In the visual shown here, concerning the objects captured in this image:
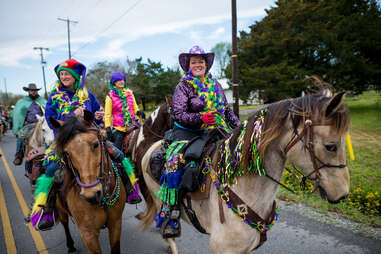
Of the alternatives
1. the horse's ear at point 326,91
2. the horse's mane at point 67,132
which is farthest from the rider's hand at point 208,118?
the horse's mane at point 67,132

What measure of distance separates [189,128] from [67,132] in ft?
4.31

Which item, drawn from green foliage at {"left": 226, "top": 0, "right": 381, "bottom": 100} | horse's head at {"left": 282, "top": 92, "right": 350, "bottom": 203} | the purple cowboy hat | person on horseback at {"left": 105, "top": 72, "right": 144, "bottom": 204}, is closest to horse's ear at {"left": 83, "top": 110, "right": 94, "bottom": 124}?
the purple cowboy hat

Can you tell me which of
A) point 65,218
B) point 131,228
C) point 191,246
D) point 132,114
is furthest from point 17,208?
A: point 191,246

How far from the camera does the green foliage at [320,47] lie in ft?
46.6

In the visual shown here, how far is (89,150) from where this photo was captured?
7.37 feet

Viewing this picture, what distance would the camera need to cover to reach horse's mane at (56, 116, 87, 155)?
225 cm

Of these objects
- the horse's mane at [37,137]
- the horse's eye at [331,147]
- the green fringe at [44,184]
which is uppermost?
the horse's eye at [331,147]

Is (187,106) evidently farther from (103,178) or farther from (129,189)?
(129,189)

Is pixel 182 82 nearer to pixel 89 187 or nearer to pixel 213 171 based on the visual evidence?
pixel 213 171

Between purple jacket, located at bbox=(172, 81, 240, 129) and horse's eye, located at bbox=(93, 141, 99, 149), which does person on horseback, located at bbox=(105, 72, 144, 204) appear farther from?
purple jacket, located at bbox=(172, 81, 240, 129)

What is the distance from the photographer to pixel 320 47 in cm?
1455

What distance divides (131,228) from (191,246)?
1.32 metres

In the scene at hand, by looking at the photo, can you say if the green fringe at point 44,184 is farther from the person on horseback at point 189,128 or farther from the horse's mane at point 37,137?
the horse's mane at point 37,137

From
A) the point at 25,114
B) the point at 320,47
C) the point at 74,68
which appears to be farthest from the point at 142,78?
the point at 74,68
